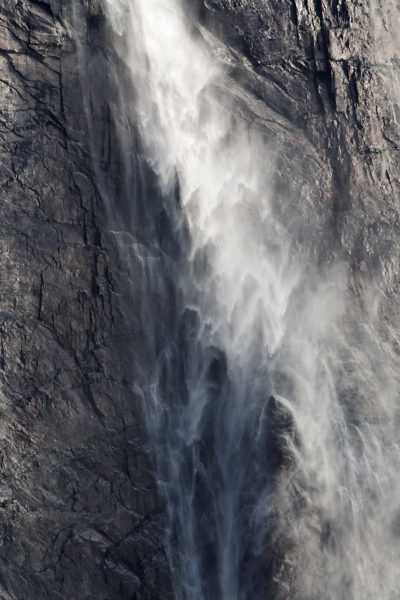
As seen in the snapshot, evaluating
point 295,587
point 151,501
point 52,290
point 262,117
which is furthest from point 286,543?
point 262,117

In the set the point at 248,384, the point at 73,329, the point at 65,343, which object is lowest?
the point at 248,384

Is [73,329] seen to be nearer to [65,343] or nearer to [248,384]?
[65,343]

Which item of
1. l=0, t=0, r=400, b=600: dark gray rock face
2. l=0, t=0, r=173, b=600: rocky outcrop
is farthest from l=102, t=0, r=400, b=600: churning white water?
l=0, t=0, r=173, b=600: rocky outcrop

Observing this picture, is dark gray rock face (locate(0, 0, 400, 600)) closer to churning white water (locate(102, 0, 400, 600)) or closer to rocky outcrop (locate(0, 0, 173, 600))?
rocky outcrop (locate(0, 0, 173, 600))

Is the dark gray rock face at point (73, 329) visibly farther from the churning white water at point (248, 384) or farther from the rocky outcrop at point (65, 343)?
the churning white water at point (248, 384)

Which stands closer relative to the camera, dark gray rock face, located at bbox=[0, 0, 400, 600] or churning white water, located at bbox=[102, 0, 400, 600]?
dark gray rock face, located at bbox=[0, 0, 400, 600]

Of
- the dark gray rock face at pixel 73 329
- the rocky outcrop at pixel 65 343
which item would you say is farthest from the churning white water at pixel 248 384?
the rocky outcrop at pixel 65 343

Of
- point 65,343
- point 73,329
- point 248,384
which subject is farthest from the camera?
point 248,384

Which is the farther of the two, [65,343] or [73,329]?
[73,329]

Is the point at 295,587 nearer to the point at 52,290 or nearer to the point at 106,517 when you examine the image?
the point at 106,517

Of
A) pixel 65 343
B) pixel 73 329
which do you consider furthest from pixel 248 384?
pixel 65 343
